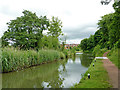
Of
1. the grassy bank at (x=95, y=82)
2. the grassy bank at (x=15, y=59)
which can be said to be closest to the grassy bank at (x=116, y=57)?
the grassy bank at (x=95, y=82)

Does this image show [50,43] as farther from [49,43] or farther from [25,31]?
[25,31]

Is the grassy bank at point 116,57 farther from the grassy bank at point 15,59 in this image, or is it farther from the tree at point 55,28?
the tree at point 55,28

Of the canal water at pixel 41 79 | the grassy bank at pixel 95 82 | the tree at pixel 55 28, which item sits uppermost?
the tree at pixel 55 28

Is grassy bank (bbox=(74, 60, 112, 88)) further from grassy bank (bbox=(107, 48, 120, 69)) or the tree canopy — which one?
the tree canopy

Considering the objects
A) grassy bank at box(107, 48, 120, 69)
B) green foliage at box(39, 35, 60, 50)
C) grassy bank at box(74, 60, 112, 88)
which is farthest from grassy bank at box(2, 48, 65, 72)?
green foliage at box(39, 35, 60, 50)

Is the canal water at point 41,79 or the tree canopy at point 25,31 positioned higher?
the tree canopy at point 25,31

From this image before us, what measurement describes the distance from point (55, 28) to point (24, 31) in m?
13.0

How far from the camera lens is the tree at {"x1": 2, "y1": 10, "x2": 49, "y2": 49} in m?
19.2

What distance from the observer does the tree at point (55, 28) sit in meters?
31.7

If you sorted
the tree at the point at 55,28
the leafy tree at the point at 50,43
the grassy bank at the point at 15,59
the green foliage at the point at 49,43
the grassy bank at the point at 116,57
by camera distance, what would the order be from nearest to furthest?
1. the grassy bank at the point at 15,59
2. the grassy bank at the point at 116,57
3. the green foliage at the point at 49,43
4. the leafy tree at the point at 50,43
5. the tree at the point at 55,28

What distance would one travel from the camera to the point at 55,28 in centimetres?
3189

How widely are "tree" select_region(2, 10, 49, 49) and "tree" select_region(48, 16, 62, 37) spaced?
30.6ft

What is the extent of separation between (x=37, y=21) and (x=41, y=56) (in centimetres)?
916

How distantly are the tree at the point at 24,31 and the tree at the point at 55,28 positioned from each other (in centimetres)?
933
